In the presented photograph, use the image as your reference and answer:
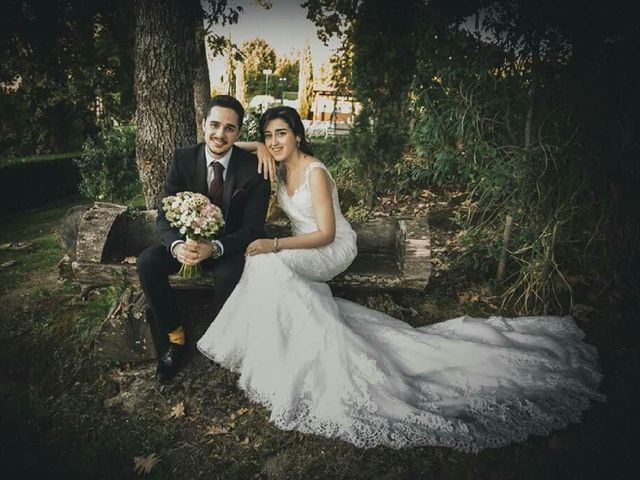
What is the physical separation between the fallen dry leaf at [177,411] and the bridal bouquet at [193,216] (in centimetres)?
117

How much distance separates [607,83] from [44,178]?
11.3 meters

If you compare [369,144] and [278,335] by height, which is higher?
[369,144]

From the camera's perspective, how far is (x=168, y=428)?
2801mm

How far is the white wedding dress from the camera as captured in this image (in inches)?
104

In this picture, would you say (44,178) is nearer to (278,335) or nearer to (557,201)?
(278,335)

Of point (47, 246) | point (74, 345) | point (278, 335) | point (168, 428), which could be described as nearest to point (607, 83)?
point (278, 335)

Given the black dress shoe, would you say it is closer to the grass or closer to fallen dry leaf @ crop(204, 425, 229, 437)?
fallen dry leaf @ crop(204, 425, 229, 437)

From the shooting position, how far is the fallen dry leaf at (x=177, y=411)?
290 centimetres

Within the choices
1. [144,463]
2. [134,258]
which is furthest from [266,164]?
[144,463]

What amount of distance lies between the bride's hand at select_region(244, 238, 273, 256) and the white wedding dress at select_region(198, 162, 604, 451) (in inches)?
2.9

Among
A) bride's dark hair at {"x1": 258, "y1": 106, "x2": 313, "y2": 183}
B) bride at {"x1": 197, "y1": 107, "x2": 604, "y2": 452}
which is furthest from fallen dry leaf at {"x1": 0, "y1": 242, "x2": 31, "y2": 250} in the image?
bride at {"x1": 197, "y1": 107, "x2": 604, "y2": 452}

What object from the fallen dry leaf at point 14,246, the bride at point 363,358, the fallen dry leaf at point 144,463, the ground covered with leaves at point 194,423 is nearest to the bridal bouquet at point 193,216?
the bride at point 363,358

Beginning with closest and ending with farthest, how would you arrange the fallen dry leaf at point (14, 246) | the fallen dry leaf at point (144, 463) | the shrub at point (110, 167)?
the fallen dry leaf at point (144, 463)
the fallen dry leaf at point (14, 246)
the shrub at point (110, 167)

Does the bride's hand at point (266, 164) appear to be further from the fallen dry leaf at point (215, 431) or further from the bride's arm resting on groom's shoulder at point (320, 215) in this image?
the fallen dry leaf at point (215, 431)
